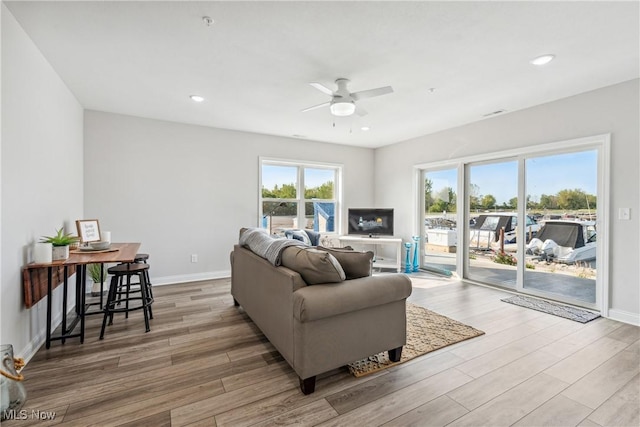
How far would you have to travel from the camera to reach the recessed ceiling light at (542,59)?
101 inches

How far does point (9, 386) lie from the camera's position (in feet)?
5.26

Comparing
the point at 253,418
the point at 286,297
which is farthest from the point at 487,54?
the point at 253,418

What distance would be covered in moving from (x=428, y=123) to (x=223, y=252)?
405 centimetres

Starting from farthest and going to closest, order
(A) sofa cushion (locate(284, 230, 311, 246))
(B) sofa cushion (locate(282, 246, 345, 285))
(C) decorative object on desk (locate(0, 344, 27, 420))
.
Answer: (A) sofa cushion (locate(284, 230, 311, 246)) < (B) sofa cushion (locate(282, 246, 345, 285)) < (C) decorative object on desk (locate(0, 344, 27, 420))

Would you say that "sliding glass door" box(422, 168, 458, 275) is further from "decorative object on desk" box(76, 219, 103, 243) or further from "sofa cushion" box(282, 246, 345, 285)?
"decorative object on desk" box(76, 219, 103, 243)

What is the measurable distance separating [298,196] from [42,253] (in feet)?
13.2

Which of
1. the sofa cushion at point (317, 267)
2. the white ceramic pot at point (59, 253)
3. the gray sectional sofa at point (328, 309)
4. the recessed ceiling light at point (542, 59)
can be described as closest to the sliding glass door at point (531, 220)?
the recessed ceiling light at point (542, 59)

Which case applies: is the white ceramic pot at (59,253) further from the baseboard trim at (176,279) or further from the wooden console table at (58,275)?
the baseboard trim at (176,279)

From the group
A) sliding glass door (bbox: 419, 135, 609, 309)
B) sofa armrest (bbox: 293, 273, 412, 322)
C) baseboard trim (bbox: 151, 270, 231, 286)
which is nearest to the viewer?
sofa armrest (bbox: 293, 273, 412, 322)

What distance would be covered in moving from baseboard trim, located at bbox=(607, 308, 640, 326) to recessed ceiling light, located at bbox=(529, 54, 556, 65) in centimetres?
279

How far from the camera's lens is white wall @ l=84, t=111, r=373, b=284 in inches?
164

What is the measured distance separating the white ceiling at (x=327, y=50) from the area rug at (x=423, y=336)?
101 inches

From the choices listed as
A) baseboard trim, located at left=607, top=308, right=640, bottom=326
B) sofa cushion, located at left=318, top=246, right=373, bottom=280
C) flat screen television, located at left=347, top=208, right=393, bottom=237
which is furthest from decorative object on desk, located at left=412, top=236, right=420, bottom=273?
sofa cushion, located at left=318, top=246, right=373, bottom=280

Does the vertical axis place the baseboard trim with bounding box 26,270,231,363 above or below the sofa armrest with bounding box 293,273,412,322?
below
